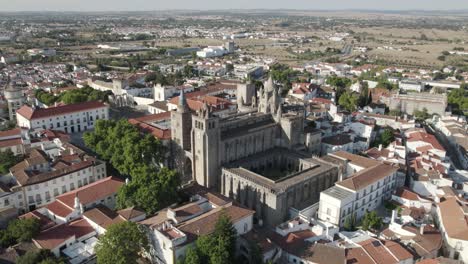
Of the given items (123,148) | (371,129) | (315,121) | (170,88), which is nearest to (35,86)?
(170,88)

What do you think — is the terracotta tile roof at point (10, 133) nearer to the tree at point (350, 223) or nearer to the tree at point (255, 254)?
the tree at point (255, 254)

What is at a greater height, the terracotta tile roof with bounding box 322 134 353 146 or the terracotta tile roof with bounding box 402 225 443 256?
the terracotta tile roof with bounding box 322 134 353 146

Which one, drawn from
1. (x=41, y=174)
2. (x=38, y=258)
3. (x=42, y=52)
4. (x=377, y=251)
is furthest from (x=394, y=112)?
(x=42, y=52)

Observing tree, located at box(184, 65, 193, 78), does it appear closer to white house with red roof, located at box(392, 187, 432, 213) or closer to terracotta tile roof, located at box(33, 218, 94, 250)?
white house with red roof, located at box(392, 187, 432, 213)

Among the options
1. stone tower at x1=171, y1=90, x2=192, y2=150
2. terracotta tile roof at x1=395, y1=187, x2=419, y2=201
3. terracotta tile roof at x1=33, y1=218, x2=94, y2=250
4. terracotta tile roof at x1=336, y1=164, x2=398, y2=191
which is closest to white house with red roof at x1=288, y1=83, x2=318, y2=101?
terracotta tile roof at x1=336, y1=164, x2=398, y2=191

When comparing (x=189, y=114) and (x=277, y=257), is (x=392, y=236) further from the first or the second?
(x=189, y=114)

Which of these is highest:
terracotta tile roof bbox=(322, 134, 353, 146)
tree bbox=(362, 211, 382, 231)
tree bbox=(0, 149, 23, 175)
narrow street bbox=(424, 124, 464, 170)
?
tree bbox=(0, 149, 23, 175)
